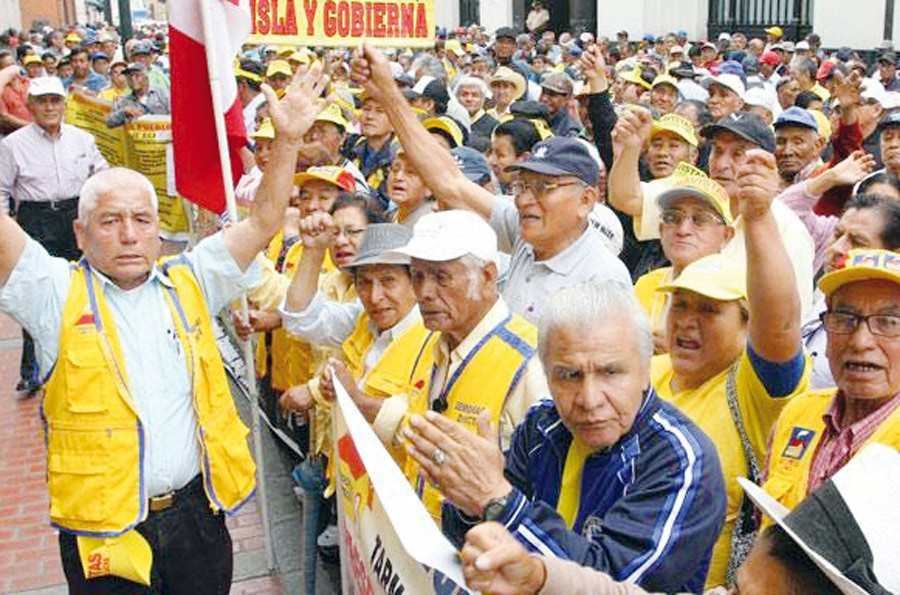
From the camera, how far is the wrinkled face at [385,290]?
13.9 feet

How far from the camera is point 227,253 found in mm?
3838

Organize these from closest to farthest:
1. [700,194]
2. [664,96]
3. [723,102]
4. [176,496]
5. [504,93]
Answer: [176,496]
[700,194]
[723,102]
[664,96]
[504,93]

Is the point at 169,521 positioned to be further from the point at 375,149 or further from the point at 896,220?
the point at 375,149

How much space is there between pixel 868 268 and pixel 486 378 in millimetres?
1231

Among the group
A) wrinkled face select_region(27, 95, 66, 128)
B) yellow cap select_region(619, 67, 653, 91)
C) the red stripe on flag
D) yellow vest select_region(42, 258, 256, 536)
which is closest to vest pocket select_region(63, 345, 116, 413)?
yellow vest select_region(42, 258, 256, 536)

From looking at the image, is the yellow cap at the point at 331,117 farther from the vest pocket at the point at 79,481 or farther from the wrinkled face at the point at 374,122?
the vest pocket at the point at 79,481

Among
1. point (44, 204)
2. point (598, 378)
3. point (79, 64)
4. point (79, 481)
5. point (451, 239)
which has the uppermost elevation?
point (79, 64)

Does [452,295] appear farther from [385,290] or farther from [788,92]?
[788,92]

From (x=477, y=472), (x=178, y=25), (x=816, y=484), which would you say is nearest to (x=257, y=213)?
(x=178, y=25)

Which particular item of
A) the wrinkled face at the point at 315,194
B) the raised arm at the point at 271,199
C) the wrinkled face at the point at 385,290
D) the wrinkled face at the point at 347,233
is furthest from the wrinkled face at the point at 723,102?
the raised arm at the point at 271,199

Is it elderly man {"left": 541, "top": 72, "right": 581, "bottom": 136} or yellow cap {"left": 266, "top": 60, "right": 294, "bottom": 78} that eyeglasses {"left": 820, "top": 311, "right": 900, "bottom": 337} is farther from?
yellow cap {"left": 266, "top": 60, "right": 294, "bottom": 78}

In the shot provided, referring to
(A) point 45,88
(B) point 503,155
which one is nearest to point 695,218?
(B) point 503,155

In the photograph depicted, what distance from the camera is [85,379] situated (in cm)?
342

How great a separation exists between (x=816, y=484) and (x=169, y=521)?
2285 mm
